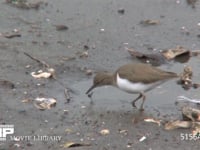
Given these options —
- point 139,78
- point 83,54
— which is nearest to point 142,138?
point 139,78

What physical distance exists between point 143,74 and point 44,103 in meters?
1.12

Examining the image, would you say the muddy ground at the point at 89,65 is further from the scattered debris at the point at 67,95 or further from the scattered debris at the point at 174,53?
the scattered debris at the point at 174,53

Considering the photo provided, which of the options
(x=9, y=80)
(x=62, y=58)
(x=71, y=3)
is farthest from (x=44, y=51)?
(x=71, y=3)

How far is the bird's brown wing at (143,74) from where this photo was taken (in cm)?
771

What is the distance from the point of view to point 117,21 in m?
10.6

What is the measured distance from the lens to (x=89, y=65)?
896cm

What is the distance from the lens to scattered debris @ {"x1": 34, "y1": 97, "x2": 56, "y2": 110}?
7.76m

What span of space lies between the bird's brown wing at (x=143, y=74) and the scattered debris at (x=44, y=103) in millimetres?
806

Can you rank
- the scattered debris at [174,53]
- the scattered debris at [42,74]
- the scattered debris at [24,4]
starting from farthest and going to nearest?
the scattered debris at [24,4] < the scattered debris at [174,53] < the scattered debris at [42,74]

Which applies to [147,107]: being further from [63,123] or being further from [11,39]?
[11,39]

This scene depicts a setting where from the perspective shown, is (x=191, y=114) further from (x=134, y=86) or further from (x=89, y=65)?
(x=89, y=65)

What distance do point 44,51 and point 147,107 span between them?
2055 millimetres

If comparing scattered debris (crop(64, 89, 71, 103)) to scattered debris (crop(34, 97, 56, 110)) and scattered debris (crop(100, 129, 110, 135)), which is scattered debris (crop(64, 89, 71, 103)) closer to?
scattered debris (crop(34, 97, 56, 110))

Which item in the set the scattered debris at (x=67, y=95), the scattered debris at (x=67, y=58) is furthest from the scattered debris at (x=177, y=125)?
the scattered debris at (x=67, y=58)
